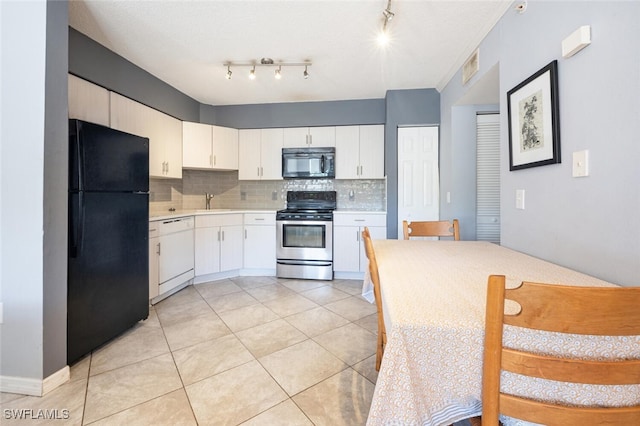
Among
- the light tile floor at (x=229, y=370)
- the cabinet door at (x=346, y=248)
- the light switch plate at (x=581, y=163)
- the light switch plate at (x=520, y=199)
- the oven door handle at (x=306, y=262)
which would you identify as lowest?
the light tile floor at (x=229, y=370)

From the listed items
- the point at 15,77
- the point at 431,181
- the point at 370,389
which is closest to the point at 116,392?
the point at 370,389

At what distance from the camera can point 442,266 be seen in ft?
4.08

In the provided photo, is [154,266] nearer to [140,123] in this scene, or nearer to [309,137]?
[140,123]

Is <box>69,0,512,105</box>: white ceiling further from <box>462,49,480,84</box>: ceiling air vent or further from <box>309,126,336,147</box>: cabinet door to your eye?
<box>309,126,336,147</box>: cabinet door

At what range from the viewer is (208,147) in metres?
3.67

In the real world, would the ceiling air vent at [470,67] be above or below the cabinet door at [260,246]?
above

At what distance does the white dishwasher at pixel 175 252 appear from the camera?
279cm

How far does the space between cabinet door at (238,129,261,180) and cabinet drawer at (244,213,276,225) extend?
2.02 ft

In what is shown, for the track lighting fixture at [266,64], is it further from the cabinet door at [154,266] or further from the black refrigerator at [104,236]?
the cabinet door at [154,266]

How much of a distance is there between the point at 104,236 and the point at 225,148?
87.5 inches

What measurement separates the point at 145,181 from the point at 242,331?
1.54 metres

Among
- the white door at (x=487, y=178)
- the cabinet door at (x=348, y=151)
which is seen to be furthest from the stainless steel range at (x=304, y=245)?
the white door at (x=487, y=178)

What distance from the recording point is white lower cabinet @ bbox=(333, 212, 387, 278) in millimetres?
3516

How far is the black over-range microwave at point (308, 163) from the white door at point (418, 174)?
0.95 m
